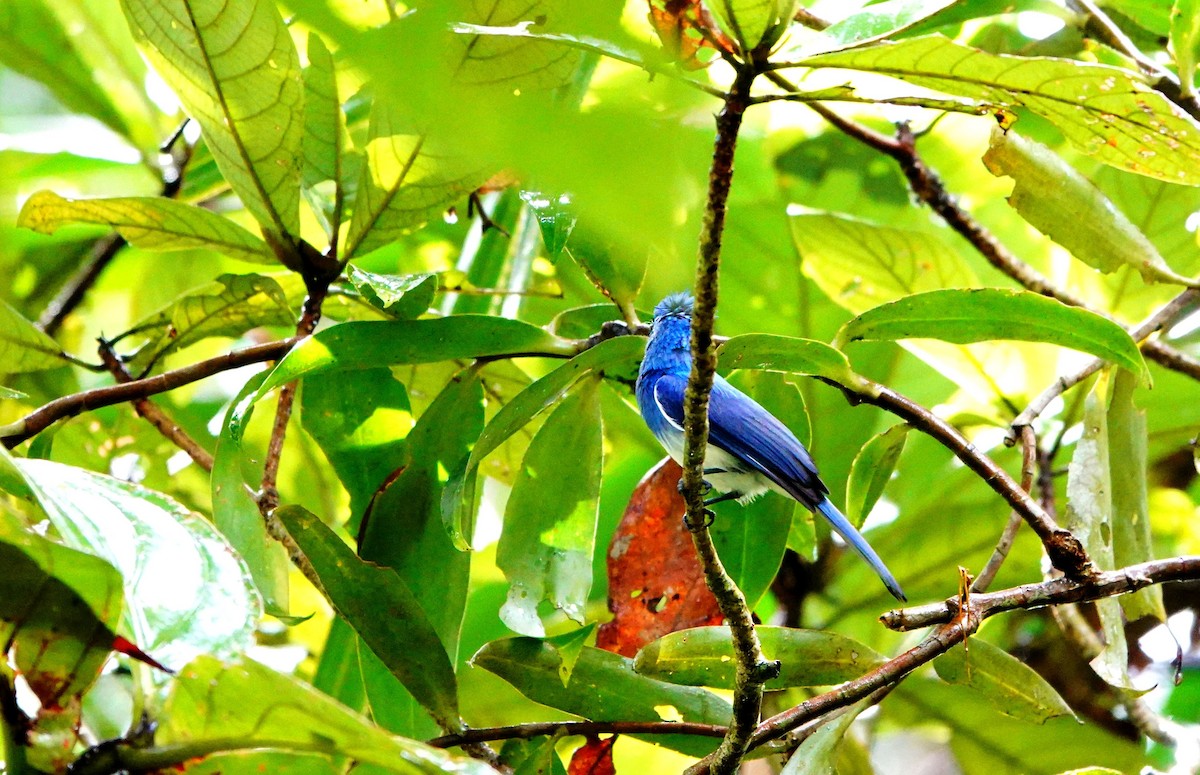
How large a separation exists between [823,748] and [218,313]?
1082 mm

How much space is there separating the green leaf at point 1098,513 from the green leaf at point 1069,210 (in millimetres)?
225

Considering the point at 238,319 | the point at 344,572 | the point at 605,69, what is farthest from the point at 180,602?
the point at 605,69

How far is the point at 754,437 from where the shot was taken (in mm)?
1806

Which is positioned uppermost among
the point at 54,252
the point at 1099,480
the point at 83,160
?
the point at 83,160

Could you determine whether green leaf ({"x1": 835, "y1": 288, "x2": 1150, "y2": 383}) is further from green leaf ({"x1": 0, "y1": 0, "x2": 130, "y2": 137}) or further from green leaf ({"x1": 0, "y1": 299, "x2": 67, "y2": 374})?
green leaf ({"x1": 0, "y1": 0, "x2": 130, "y2": 137})

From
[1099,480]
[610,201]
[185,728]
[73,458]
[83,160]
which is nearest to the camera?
[610,201]

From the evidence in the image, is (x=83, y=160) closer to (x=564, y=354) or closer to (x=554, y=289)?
(x=554, y=289)

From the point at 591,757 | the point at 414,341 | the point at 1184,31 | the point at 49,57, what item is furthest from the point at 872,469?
the point at 49,57

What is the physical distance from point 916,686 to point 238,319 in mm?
1507

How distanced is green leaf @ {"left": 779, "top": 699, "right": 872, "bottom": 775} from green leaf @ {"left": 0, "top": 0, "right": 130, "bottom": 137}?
202 centimetres

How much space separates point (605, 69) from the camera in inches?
66.4

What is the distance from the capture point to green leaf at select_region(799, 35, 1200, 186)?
38.4 inches

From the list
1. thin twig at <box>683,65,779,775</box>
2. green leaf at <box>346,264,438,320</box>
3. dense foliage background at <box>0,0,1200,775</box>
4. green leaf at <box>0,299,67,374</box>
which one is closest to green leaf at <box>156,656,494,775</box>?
dense foliage background at <box>0,0,1200,775</box>

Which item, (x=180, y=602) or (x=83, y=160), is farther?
(x=83, y=160)
